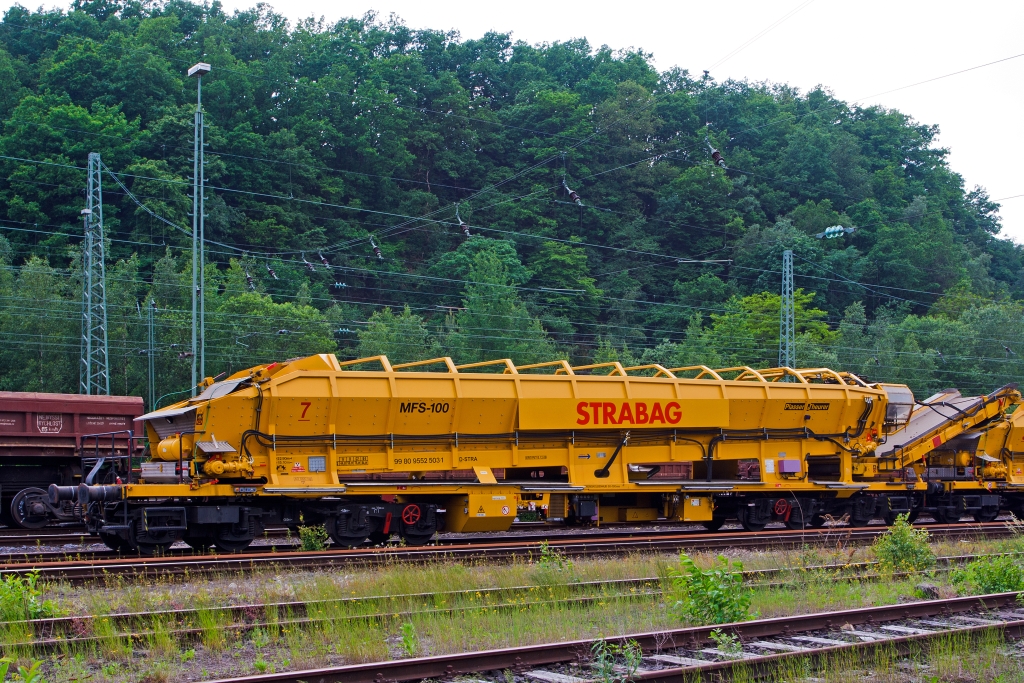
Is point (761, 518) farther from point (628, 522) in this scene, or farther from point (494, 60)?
point (494, 60)

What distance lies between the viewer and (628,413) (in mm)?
17797

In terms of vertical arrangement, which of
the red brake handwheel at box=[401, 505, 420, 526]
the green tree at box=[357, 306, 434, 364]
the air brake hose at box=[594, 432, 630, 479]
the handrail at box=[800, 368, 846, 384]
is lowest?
the red brake handwheel at box=[401, 505, 420, 526]

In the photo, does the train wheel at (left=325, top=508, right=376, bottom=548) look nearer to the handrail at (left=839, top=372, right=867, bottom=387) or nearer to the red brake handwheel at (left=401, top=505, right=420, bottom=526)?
the red brake handwheel at (left=401, top=505, right=420, bottom=526)

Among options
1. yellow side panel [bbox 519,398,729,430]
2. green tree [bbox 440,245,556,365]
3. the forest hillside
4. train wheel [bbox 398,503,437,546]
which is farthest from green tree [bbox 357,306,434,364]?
train wheel [bbox 398,503,437,546]

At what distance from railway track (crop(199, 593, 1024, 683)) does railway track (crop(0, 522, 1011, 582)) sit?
4.31m

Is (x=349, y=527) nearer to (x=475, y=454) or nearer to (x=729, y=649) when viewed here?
(x=475, y=454)

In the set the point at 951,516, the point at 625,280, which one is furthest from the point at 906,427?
the point at 625,280

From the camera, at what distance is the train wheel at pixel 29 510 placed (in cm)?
1912

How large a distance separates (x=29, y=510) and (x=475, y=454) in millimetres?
9785

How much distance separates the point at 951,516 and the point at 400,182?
61327 millimetres

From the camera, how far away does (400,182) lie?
77500 millimetres

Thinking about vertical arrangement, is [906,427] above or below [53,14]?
below

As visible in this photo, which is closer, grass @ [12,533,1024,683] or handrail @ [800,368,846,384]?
grass @ [12,533,1024,683]

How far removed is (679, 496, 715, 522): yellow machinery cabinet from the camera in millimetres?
18516
